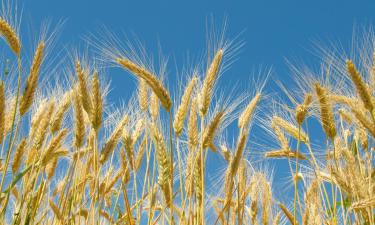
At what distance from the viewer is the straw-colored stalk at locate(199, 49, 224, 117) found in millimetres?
2723

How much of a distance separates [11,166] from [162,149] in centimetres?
89

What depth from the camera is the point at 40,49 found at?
8.65 ft

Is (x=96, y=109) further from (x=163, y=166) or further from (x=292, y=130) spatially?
(x=292, y=130)

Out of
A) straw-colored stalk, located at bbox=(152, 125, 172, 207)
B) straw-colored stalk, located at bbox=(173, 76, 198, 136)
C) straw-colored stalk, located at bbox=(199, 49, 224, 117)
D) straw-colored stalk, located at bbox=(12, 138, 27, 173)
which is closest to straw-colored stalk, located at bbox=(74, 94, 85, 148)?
straw-colored stalk, located at bbox=(12, 138, 27, 173)

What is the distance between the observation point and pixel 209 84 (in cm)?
278

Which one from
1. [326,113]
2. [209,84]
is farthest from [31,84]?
[326,113]

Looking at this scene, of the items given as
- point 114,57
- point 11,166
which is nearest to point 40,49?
point 114,57

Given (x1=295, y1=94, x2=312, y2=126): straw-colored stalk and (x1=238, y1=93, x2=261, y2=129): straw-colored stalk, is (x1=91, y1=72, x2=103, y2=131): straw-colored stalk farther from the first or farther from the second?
(x1=295, y1=94, x2=312, y2=126): straw-colored stalk

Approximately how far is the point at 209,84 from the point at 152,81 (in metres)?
0.38

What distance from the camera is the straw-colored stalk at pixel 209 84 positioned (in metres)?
2.72

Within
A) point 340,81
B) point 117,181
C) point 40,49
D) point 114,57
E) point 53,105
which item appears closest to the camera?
point 40,49

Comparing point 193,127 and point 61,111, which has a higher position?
point 61,111

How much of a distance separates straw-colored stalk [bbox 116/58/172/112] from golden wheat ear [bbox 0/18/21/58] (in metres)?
0.56

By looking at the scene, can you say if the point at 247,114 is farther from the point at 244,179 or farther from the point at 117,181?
the point at 117,181
